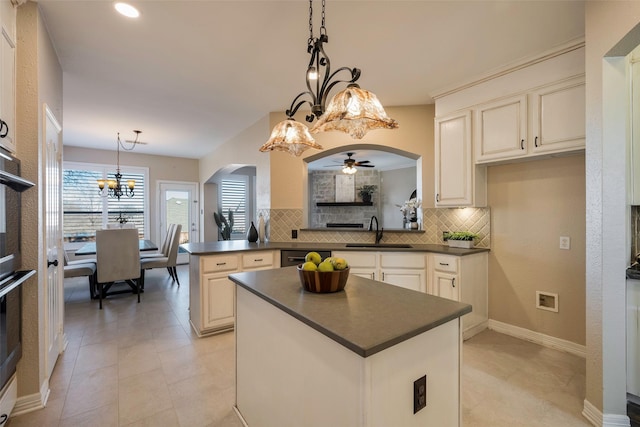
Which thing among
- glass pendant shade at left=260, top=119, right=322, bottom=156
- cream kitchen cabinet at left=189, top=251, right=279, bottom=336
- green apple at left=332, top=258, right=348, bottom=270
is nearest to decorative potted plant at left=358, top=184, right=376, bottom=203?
cream kitchen cabinet at left=189, top=251, right=279, bottom=336

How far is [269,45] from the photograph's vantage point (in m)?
2.42

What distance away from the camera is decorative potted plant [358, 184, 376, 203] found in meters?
7.96

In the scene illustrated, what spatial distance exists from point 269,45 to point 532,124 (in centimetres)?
241

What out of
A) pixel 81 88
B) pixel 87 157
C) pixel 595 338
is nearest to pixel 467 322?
pixel 595 338

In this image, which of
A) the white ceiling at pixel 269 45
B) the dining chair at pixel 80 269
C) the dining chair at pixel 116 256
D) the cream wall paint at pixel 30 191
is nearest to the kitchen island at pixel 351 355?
the cream wall paint at pixel 30 191

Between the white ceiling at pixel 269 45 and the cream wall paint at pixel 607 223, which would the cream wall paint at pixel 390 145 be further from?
the cream wall paint at pixel 607 223

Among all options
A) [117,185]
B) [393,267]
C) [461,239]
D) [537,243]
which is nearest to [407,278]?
[393,267]

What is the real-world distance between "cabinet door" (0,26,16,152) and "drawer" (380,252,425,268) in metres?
3.09

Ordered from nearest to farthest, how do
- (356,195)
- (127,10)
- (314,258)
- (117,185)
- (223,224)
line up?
(314,258) → (127,10) → (117,185) → (223,224) → (356,195)

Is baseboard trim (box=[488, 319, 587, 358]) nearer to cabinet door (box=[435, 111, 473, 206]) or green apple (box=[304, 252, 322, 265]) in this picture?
cabinet door (box=[435, 111, 473, 206])

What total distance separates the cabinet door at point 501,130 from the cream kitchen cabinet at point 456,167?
11 centimetres

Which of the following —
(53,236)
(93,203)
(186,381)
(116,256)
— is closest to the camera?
(186,381)

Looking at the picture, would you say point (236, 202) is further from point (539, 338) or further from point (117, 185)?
point (539, 338)

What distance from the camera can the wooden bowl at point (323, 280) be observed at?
4.81ft
